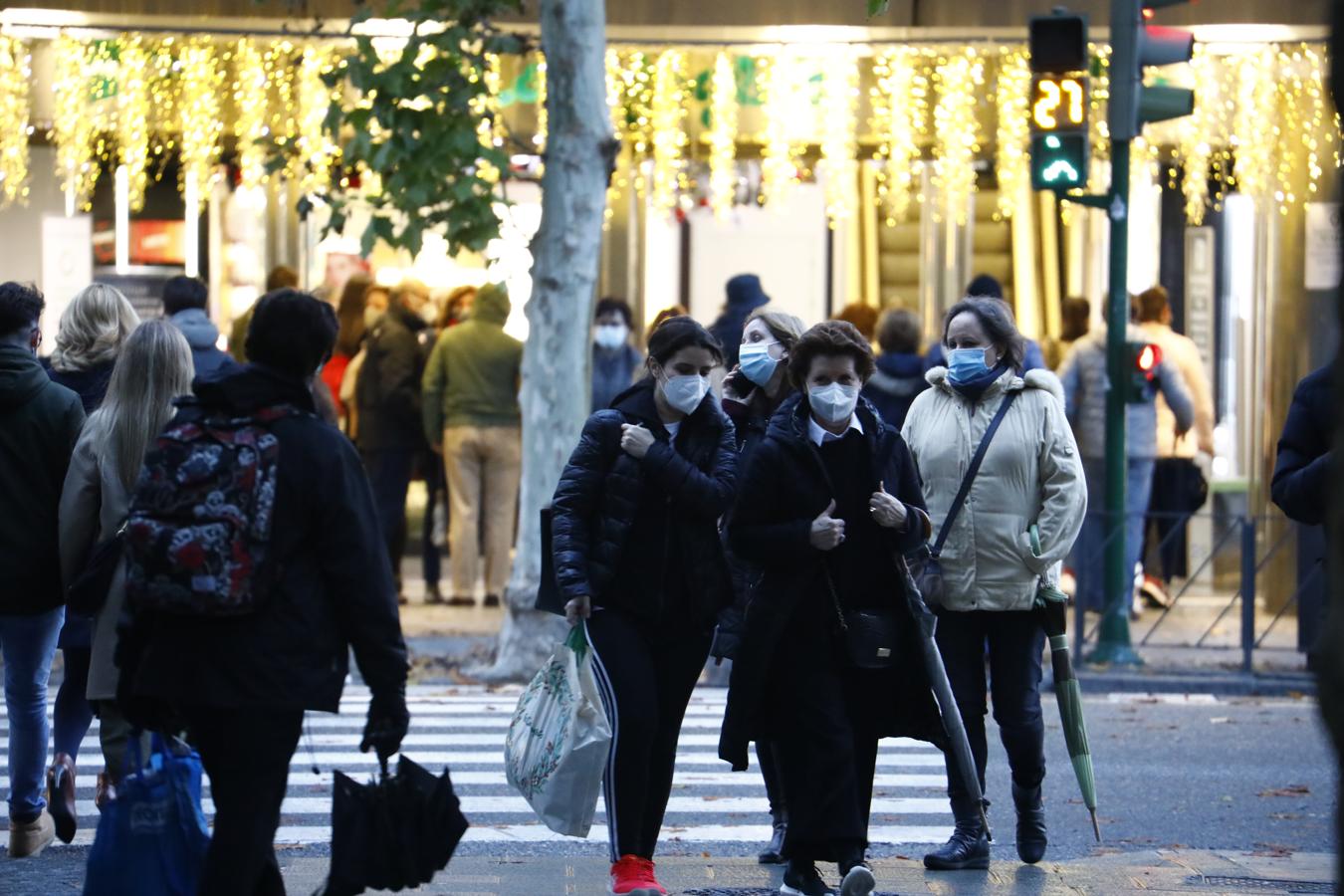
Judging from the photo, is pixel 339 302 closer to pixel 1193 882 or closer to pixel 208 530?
pixel 1193 882

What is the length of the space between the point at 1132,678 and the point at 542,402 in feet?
12.1

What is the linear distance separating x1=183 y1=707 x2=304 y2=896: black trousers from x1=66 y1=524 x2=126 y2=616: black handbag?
1.89 meters

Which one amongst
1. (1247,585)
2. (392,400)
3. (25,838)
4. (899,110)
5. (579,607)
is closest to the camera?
(579,607)

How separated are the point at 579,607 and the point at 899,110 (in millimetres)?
10882

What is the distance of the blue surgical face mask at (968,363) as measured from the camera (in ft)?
25.6

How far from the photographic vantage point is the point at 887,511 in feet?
22.6

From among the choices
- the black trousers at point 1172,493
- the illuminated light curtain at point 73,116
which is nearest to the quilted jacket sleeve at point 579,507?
the black trousers at point 1172,493

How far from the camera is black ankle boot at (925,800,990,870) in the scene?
7.55 meters

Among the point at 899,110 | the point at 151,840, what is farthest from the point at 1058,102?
the point at 151,840

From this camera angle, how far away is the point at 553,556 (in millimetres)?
6992

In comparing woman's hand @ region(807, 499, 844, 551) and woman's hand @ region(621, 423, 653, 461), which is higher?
woman's hand @ region(621, 423, 653, 461)

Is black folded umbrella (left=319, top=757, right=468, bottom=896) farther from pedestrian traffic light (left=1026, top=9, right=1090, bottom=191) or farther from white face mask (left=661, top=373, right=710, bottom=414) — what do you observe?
pedestrian traffic light (left=1026, top=9, right=1090, bottom=191)

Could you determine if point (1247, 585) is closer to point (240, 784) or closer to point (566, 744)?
point (566, 744)

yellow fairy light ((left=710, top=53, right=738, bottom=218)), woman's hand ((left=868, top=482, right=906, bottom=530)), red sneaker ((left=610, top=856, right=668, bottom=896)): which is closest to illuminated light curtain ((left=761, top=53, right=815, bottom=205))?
yellow fairy light ((left=710, top=53, right=738, bottom=218))
